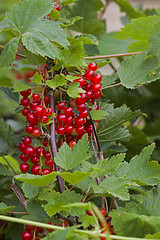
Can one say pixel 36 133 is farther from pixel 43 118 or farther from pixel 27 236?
pixel 27 236

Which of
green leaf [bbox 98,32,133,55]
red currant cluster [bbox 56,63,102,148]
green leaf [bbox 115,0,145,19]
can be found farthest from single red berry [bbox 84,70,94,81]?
green leaf [bbox 115,0,145,19]

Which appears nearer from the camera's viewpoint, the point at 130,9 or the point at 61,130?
the point at 61,130

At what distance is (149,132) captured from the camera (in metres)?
0.91

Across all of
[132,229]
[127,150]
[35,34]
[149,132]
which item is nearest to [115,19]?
[149,132]

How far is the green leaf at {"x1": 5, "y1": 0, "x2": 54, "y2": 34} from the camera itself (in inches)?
20.7

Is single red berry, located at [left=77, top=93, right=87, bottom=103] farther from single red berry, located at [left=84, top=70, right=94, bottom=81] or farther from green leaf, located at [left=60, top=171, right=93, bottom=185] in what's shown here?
green leaf, located at [left=60, top=171, right=93, bottom=185]

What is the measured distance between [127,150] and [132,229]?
0.32 m

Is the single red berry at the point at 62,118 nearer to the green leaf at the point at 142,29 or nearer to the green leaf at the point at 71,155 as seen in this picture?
the green leaf at the point at 71,155

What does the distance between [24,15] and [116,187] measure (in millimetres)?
311

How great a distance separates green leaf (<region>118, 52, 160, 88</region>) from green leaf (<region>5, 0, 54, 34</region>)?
176 mm

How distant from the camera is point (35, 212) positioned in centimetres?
45

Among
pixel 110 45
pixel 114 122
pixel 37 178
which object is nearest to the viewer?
pixel 37 178

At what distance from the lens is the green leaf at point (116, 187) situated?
426 mm

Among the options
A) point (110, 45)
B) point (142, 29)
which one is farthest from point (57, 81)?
point (110, 45)
